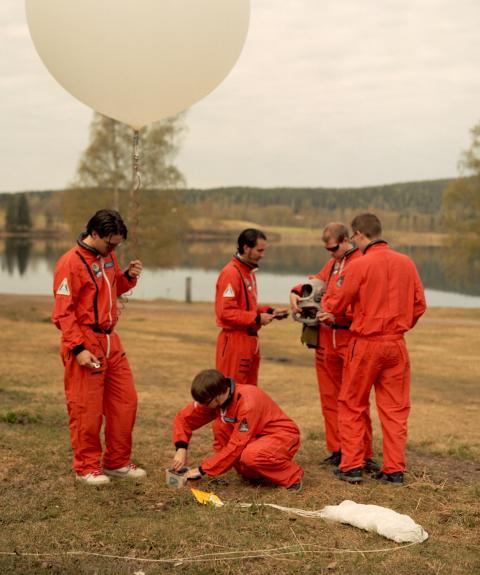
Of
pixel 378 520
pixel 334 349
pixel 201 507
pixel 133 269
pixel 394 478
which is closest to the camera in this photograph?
pixel 378 520

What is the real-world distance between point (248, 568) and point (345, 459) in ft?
6.05

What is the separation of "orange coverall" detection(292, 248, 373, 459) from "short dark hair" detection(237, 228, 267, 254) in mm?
588

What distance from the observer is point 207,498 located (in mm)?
4957

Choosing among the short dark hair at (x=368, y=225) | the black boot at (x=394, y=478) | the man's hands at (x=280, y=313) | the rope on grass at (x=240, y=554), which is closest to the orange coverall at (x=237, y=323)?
the man's hands at (x=280, y=313)

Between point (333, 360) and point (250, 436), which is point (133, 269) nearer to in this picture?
point (250, 436)

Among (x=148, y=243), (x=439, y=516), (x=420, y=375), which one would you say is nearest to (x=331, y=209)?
(x=148, y=243)

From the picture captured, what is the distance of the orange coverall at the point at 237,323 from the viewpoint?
6.09m

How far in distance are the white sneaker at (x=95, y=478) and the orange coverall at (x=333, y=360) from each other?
6.05ft

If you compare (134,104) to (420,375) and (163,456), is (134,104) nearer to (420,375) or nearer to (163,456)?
(163,456)

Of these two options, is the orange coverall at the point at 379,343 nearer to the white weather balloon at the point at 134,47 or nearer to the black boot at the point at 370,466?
the black boot at the point at 370,466

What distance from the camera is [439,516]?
4.84 m

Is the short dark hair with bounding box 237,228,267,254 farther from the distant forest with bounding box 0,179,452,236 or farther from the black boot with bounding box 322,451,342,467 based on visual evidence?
the distant forest with bounding box 0,179,452,236

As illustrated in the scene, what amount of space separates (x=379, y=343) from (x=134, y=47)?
282 cm

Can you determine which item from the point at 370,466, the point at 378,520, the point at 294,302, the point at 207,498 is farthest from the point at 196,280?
the point at 378,520
